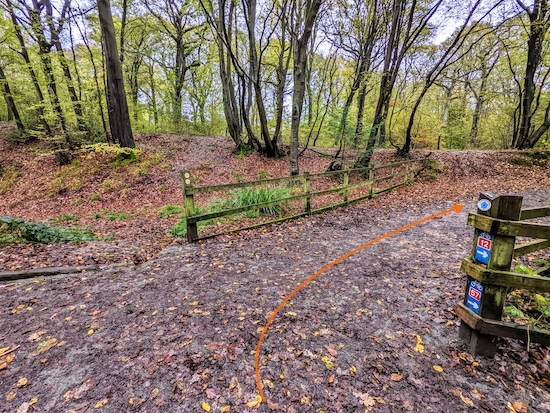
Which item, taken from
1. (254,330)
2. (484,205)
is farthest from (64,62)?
(484,205)

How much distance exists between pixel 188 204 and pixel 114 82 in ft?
35.7

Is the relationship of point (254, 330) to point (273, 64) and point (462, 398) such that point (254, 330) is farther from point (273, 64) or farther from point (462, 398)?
point (273, 64)

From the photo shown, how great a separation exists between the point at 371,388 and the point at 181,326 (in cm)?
212

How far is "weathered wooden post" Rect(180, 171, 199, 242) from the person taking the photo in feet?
16.0

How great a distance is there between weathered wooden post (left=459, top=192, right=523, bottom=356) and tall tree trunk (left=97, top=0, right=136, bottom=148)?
47.9 feet

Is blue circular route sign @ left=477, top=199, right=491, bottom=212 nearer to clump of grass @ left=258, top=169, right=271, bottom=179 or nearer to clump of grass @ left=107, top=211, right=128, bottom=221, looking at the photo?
clump of grass @ left=107, top=211, right=128, bottom=221

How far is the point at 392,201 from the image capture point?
29.0 ft

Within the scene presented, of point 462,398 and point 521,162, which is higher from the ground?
point 521,162

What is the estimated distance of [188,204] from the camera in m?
5.02

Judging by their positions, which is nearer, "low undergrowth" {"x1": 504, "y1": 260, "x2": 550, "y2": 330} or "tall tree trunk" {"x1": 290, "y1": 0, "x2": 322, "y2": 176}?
"low undergrowth" {"x1": 504, "y1": 260, "x2": 550, "y2": 330}

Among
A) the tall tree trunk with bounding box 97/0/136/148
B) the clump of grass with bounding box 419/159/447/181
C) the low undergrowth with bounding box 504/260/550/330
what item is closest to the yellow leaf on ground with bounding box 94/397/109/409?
the low undergrowth with bounding box 504/260/550/330

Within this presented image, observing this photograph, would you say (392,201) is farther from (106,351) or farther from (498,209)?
(106,351)

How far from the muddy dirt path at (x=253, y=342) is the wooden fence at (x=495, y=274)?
1.15 feet

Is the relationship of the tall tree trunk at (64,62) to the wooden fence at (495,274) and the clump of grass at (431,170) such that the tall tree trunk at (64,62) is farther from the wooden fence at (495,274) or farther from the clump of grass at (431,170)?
the clump of grass at (431,170)
